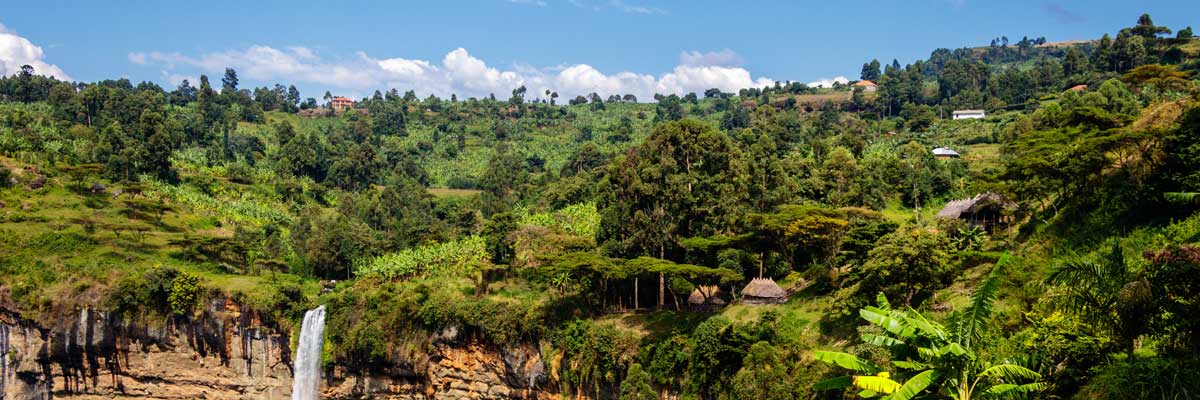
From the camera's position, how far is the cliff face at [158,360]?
42.4 metres

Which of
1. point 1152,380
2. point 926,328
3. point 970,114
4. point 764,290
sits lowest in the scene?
point 764,290

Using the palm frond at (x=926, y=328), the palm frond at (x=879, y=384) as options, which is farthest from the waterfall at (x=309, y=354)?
the palm frond at (x=926, y=328)

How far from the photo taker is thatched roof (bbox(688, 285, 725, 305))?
114ft

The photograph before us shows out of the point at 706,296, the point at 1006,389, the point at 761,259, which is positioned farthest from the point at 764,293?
the point at 1006,389

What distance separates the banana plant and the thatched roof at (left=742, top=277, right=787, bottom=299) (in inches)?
662

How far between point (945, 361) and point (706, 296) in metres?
20.9

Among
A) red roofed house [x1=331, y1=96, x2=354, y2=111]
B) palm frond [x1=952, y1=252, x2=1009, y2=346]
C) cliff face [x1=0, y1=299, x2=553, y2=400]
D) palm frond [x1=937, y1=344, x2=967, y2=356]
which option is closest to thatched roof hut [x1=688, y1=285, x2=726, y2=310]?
cliff face [x1=0, y1=299, x2=553, y2=400]

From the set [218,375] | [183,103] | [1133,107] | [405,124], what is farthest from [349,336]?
[183,103]

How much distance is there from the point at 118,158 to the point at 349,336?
3300 cm

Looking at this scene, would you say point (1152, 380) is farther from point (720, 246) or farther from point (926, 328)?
point (720, 246)

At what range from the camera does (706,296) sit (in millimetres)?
35562

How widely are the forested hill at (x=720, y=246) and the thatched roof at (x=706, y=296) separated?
0.23m

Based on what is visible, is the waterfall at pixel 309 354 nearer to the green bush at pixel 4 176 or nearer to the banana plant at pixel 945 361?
the green bush at pixel 4 176

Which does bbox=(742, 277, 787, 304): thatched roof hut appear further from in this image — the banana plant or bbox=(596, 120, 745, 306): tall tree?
the banana plant
